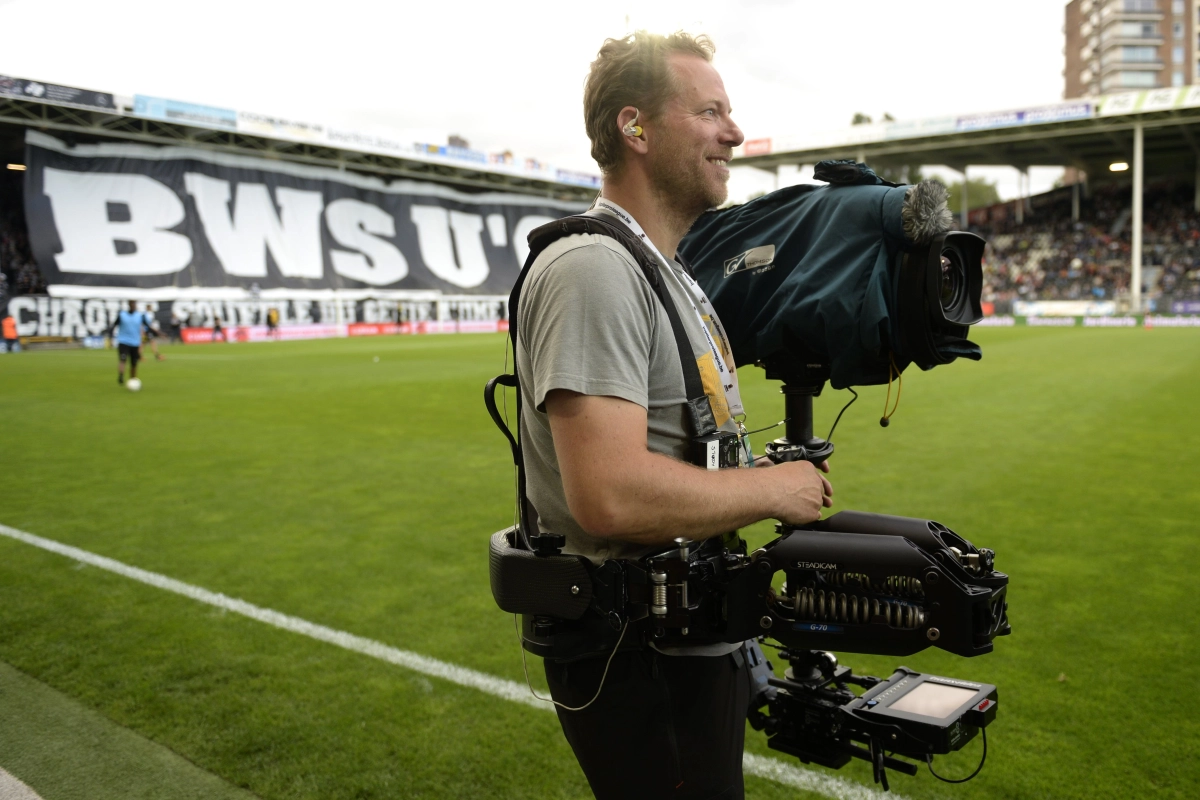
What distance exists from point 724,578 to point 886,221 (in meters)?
0.82

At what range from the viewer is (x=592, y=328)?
157cm

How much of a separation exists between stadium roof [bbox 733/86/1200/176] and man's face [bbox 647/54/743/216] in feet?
132

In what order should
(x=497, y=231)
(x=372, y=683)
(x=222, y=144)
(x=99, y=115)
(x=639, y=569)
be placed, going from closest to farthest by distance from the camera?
1. (x=639, y=569)
2. (x=372, y=683)
3. (x=99, y=115)
4. (x=222, y=144)
5. (x=497, y=231)

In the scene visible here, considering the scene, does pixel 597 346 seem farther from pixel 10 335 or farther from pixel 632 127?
pixel 10 335

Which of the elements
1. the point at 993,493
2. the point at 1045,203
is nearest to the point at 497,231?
the point at 1045,203

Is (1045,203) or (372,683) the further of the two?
(1045,203)

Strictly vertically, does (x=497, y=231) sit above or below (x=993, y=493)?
above

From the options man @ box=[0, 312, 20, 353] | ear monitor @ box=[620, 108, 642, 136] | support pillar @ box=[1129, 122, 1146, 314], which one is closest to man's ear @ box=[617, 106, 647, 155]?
ear monitor @ box=[620, 108, 642, 136]

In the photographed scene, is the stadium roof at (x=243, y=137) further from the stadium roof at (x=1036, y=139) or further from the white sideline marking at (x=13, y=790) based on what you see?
the white sideline marking at (x=13, y=790)

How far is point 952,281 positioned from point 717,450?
2.10 feet

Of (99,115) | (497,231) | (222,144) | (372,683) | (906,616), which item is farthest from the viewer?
(497,231)

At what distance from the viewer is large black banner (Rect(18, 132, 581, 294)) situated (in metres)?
37.0

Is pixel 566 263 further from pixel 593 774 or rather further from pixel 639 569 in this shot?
pixel 593 774

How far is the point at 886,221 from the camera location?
1.81 metres
